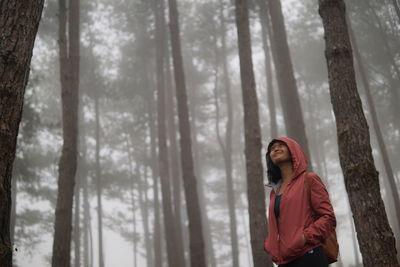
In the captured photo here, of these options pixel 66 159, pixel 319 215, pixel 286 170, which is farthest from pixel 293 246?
pixel 66 159

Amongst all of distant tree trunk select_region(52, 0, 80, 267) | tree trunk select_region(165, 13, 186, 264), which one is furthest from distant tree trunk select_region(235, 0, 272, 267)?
tree trunk select_region(165, 13, 186, 264)

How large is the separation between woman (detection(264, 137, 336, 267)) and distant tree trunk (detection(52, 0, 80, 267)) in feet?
19.5

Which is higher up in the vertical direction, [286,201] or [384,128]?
[384,128]

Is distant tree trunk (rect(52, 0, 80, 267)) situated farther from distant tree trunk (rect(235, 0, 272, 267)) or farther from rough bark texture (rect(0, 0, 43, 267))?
rough bark texture (rect(0, 0, 43, 267))

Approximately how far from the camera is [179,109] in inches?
466

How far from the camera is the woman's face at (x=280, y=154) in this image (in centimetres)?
331

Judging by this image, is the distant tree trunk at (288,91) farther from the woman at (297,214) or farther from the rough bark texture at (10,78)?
the rough bark texture at (10,78)

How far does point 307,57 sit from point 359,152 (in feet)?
63.7

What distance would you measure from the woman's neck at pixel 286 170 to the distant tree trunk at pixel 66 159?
598 centimetres

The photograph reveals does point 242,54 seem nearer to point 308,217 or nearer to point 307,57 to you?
point 308,217

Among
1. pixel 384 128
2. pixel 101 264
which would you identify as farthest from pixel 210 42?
pixel 101 264

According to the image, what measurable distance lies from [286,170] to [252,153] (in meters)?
4.47

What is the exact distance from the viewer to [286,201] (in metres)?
3.02

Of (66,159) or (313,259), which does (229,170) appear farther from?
(313,259)
